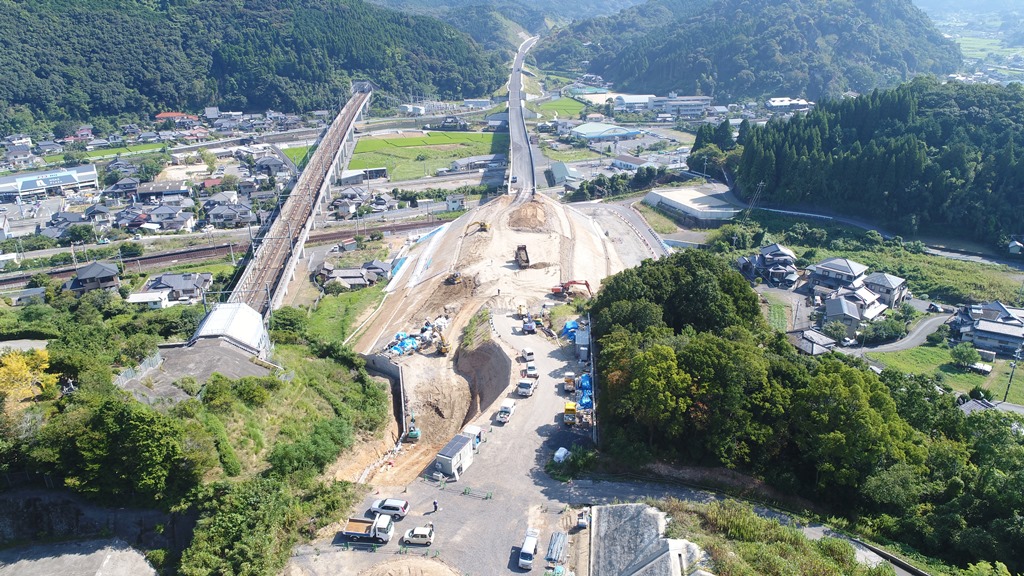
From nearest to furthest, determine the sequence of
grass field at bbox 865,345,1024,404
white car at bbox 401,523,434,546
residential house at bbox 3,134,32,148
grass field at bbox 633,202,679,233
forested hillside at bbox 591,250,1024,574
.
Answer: forested hillside at bbox 591,250,1024,574, white car at bbox 401,523,434,546, grass field at bbox 865,345,1024,404, grass field at bbox 633,202,679,233, residential house at bbox 3,134,32,148

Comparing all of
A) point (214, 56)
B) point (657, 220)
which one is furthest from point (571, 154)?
point (214, 56)

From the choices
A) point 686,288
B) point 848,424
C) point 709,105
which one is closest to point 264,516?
point 848,424

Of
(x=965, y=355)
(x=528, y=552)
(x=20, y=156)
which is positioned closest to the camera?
(x=528, y=552)

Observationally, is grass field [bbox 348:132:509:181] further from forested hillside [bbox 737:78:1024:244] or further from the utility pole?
the utility pole

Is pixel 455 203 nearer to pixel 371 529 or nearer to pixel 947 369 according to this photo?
pixel 947 369

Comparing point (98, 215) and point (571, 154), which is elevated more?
point (571, 154)

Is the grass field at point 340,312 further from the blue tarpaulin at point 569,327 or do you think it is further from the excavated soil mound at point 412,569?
the excavated soil mound at point 412,569

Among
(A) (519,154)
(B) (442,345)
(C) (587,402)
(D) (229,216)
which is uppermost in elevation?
(A) (519,154)

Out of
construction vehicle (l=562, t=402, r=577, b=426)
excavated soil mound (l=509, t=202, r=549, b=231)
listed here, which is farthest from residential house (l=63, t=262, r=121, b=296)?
construction vehicle (l=562, t=402, r=577, b=426)
